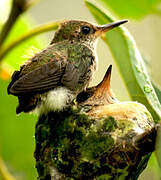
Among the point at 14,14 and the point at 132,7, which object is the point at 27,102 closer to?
the point at 14,14

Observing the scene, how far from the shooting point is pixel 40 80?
2635 millimetres

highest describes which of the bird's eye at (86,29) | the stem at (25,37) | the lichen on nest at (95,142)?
the stem at (25,37)

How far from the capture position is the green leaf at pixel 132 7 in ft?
11.4

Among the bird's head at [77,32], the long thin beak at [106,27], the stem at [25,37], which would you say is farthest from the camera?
the bird's head at [77,32]

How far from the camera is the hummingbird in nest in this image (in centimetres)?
263

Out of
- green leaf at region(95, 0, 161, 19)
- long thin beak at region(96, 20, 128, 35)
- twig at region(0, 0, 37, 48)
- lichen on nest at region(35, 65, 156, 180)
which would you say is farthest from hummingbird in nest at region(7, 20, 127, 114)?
green leaf at region(95, 0, 161, 19)

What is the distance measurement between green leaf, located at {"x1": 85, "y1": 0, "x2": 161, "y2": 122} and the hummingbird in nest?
0.12 metres

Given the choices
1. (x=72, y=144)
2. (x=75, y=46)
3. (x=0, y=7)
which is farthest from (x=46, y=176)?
(x=0, y=7)

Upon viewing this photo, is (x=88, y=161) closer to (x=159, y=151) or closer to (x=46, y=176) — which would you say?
(x=46, y=176)

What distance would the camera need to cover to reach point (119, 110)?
2.62 m

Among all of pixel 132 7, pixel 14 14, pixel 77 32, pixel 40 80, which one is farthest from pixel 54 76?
pixel 132 7

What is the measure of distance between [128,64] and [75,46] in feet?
1.98

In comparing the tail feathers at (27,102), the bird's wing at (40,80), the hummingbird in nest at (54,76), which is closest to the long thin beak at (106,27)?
the hummingbird in nest at (54,76)

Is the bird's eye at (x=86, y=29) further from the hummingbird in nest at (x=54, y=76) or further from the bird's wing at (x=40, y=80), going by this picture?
the bird's wing at (x=40, y=80)
